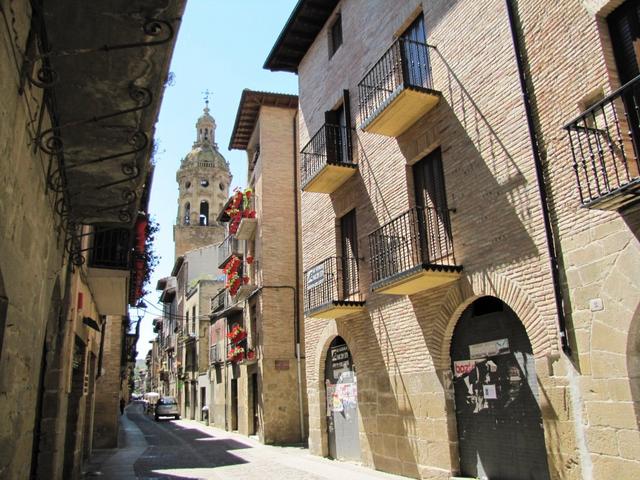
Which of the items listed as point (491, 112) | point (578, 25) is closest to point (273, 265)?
point (491, 112)

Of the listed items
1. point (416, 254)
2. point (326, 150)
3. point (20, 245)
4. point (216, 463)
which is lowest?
point (216, 463)

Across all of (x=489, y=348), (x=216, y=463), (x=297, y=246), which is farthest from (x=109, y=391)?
(x=489, y=348)

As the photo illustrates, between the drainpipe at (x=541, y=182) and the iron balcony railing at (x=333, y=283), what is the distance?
5.20 meters

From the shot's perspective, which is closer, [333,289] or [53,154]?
[53,154]

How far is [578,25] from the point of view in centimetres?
697

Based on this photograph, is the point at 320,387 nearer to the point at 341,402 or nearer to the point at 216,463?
the point at 341,402

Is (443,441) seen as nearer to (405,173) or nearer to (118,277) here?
(405,173)

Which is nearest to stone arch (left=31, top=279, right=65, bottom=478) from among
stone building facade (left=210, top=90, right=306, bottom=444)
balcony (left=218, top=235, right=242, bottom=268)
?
stone building facade (left=210, top=90, right=306, bottom=444)

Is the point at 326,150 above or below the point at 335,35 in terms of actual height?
below

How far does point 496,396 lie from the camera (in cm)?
810

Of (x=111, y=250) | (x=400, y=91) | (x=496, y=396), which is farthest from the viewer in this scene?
(x=111, y=250)

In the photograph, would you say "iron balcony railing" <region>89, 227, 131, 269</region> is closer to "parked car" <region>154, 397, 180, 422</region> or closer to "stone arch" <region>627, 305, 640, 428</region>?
"stone arch" <region>627, 305, 640, 428</region>

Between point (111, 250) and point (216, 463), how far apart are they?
567 cm

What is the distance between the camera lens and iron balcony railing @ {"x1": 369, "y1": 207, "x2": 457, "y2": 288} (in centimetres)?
938
